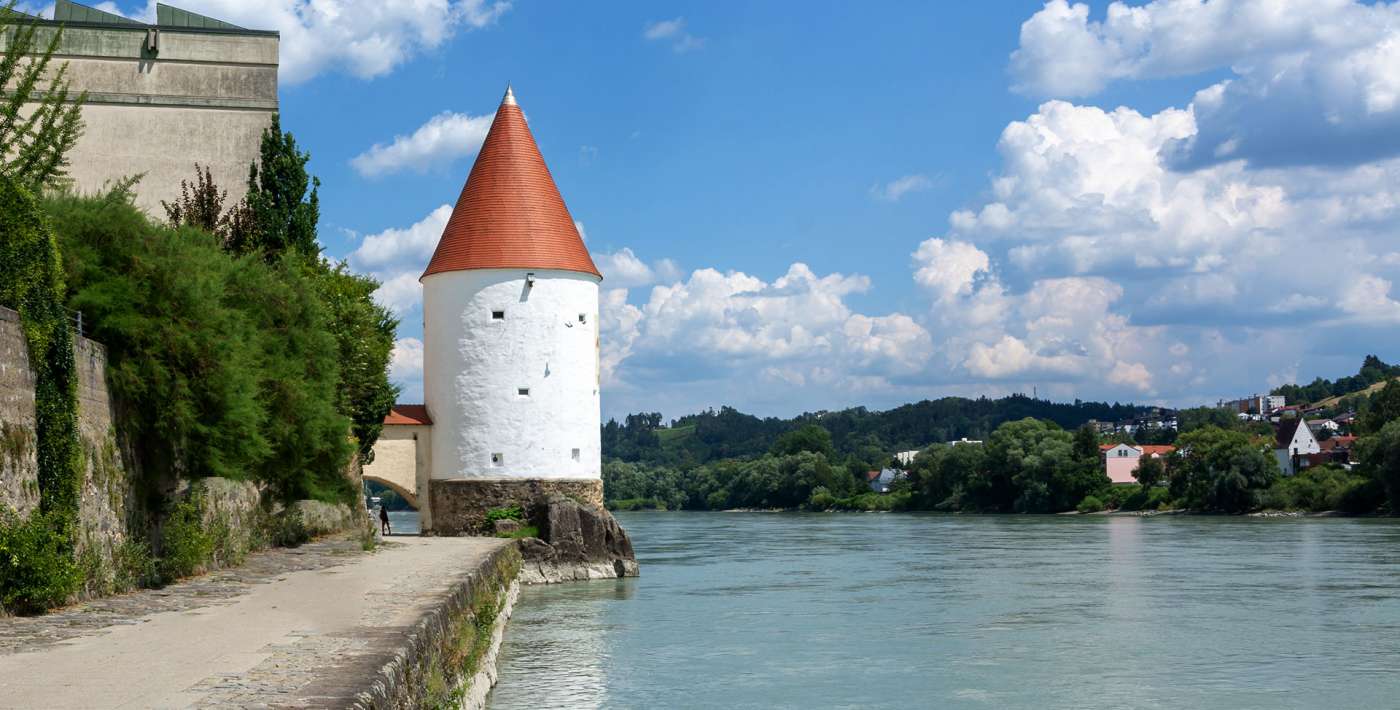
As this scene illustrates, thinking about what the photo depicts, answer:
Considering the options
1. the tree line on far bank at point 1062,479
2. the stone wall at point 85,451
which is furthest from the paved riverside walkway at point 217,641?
the tree line on far bank at point 1062,479

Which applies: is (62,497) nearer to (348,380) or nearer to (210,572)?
(210,572)

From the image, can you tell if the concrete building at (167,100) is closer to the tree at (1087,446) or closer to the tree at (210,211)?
the tree at (210,211)

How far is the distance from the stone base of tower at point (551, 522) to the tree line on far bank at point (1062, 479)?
132 ft

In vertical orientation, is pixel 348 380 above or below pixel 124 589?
above

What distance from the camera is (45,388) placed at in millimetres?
11203

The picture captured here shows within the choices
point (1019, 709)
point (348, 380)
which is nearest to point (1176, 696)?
point (1019, 709)

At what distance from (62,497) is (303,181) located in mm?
15898

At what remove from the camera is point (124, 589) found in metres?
12.9

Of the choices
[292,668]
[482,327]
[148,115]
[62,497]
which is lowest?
[292,668]

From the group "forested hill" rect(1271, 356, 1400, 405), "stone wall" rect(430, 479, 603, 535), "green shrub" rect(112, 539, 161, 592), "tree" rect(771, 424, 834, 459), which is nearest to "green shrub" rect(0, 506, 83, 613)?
"green shrub" rect(112, 539, 161, 592)

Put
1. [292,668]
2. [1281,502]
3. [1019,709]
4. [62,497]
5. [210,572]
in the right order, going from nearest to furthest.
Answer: [292,668], [62,497], [1019,709], [210,572], [1281,502]

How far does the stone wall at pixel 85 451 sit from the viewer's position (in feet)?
34.6

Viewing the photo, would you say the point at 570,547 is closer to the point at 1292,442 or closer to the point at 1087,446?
the point at 1087,446

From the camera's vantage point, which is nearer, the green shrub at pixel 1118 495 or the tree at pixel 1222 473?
the tree at pixel 1222 473
